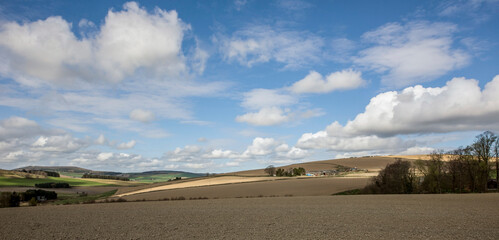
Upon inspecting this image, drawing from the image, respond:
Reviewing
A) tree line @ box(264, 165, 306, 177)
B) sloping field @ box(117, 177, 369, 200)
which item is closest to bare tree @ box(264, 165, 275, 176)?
tree line @ box(264, 165, 306, 177)

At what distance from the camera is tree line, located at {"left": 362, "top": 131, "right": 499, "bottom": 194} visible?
4972 centimetres

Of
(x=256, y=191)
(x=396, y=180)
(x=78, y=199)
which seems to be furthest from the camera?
(x=256, y=191)

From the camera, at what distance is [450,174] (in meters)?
50.5

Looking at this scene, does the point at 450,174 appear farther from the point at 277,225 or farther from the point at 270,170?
the point at 270,170

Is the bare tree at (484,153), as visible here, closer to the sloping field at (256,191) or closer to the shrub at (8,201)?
the sloping field at (256,191)

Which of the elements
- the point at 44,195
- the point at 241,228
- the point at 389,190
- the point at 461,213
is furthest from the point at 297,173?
the point at 241,228

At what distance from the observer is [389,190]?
5019 cm

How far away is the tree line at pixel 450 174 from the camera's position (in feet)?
163

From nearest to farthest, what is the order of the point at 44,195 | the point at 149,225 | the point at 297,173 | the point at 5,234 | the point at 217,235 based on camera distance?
the point at 217,235
the point at 5,234
the point at 149,225
the point at 44,195
the point at 297,173

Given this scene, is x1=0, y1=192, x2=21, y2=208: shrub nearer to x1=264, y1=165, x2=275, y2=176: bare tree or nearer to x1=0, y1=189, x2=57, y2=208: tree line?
x1=0, y1=189, x2=57, y2=208: tree line

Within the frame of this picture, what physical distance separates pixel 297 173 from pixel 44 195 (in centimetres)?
6826

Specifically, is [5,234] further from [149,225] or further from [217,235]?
[217,235]

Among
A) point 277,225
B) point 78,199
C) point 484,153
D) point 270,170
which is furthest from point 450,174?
point 270,170

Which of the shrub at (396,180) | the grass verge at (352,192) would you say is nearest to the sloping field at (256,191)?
the grass verge at (352,192)
